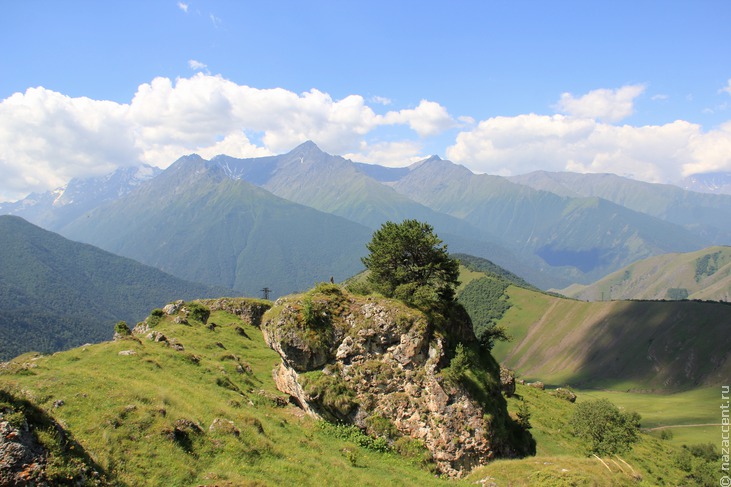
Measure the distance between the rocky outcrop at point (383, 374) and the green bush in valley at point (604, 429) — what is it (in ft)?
58.3

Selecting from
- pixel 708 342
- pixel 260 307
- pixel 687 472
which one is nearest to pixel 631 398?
pixel 708 342

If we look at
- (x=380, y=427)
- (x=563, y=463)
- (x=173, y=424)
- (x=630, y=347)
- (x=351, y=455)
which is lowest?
(x=630, y=347)

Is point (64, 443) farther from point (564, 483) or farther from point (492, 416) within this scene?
point (492, 416)

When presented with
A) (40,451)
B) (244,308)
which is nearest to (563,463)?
(40,451)

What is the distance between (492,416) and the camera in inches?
1180

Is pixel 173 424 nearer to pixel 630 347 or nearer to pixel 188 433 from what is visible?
pixel 188 433

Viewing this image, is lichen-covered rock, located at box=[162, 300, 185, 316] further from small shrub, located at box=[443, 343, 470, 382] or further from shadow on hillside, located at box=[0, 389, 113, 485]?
shadow on hillside, located at box=[0, 389, 113, 485]

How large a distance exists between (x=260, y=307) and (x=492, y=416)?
46078mm

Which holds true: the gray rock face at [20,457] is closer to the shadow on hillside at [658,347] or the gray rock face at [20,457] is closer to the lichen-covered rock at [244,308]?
the lichen-covered rock at [244,308]

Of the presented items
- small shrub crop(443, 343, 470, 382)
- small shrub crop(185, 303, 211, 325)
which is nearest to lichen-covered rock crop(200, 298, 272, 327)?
small shrub crop(185, 303, 211, 325)

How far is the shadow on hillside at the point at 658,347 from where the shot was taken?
4958 inches

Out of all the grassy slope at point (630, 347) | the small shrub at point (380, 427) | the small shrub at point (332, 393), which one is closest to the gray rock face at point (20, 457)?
the small shrub at point (332, 393)

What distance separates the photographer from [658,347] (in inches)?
5664

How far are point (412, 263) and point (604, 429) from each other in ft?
93.6
